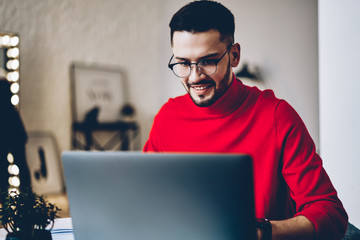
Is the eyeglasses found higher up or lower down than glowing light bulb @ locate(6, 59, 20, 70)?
lower down

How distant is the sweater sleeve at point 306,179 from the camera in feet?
3.20

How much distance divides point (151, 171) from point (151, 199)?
5cm

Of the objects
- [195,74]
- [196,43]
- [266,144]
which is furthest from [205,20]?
[266,144]

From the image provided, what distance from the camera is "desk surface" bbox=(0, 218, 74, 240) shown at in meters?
1.09

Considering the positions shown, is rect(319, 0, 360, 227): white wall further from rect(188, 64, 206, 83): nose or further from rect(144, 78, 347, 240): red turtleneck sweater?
rect(188, 64, 206, 83): nose

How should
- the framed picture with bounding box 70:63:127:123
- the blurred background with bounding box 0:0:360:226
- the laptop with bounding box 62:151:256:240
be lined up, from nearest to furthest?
the laptop with bounding box 62:151:256:240, the blurred background with bounding box 0:0:360:226, the framed picture with bounding box 70:63:127:123

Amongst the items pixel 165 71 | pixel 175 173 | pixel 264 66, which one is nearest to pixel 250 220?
pixel 175 173

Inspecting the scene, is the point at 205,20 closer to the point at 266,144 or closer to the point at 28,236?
the point at 266,144

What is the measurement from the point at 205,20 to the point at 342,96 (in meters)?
0.88

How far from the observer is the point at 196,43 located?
1.25m

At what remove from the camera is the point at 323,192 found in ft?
A: 3.51

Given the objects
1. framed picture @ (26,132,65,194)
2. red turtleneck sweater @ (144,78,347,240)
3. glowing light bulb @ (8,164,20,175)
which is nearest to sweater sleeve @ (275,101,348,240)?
red turtleneck sweater @ (144,78,347,240)

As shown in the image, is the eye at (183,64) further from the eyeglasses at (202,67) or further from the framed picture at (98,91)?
the framed picture at (98,91)

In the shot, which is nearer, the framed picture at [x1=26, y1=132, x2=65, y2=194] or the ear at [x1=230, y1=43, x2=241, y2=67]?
the ear at [x1=230, y1=43, x2=241, y2=67]
